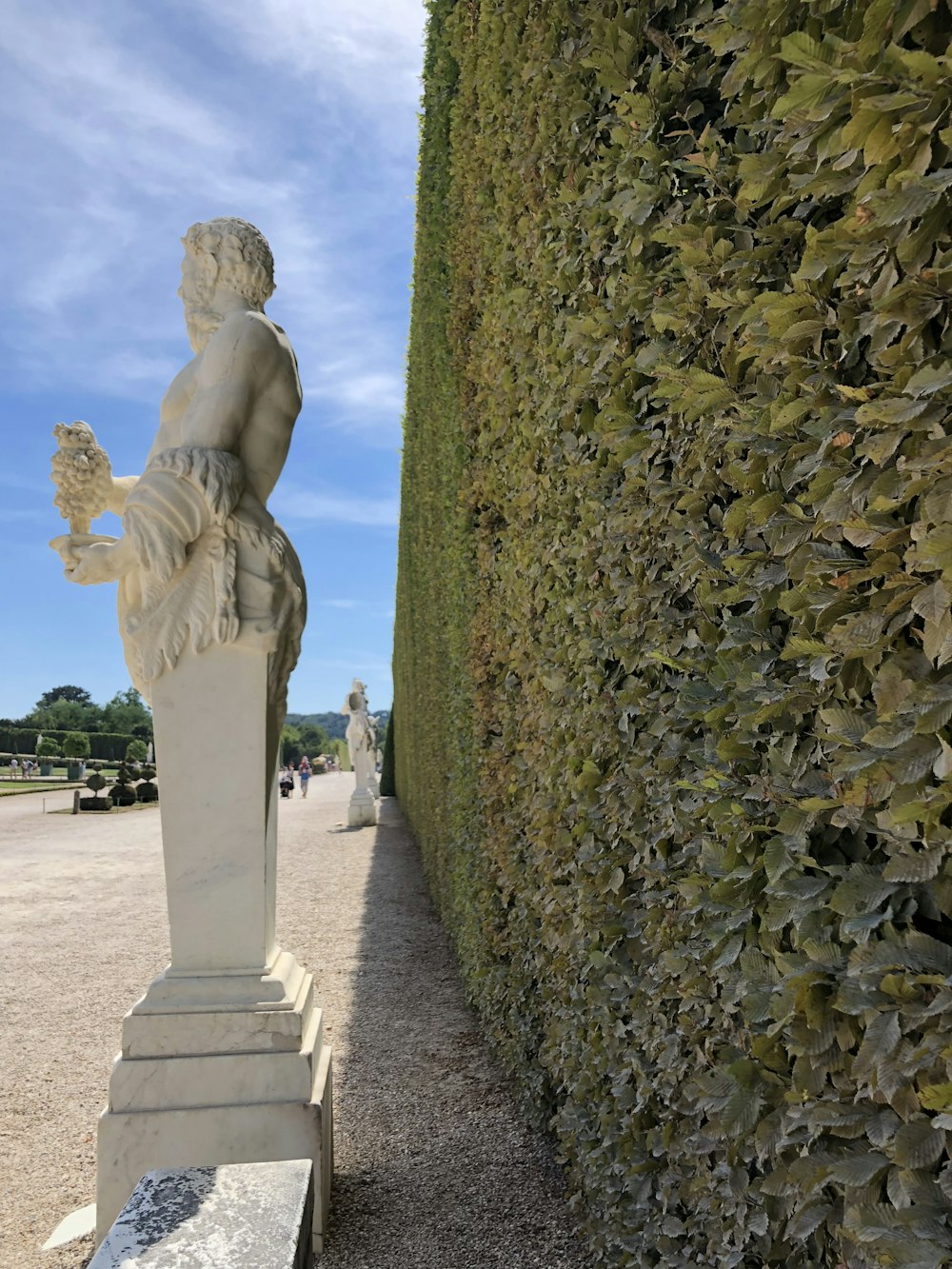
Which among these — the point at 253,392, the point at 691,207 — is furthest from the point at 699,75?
the point at 253,392

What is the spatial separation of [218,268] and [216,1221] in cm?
312

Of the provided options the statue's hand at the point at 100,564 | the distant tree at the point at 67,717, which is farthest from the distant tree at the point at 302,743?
the statue's hand at the point at 100,564

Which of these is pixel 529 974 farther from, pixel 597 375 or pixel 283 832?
pixel 283 832

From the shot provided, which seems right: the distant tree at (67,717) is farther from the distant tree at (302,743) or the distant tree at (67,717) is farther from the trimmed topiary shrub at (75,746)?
the trimmed topiary shrub at (75,746)

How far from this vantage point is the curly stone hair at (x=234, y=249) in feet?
11.3

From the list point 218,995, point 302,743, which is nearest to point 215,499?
point 218,995

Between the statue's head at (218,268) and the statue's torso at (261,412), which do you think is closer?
the statue's torso at (261,412)

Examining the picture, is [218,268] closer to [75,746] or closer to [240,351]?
[240,351]

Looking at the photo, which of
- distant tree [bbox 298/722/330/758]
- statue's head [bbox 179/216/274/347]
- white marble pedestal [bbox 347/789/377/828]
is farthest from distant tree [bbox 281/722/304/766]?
statue's head [bbox 179/216/274/347]

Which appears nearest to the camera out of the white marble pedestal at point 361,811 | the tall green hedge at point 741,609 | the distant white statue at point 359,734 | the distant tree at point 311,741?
the tall green hedge at point 741,609

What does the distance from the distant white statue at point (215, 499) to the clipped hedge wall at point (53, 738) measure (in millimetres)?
62686

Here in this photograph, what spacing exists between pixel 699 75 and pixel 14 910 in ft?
31.9

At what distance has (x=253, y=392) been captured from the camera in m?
3.33

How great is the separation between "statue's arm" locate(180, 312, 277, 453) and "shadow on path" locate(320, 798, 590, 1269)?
2.83 metres
